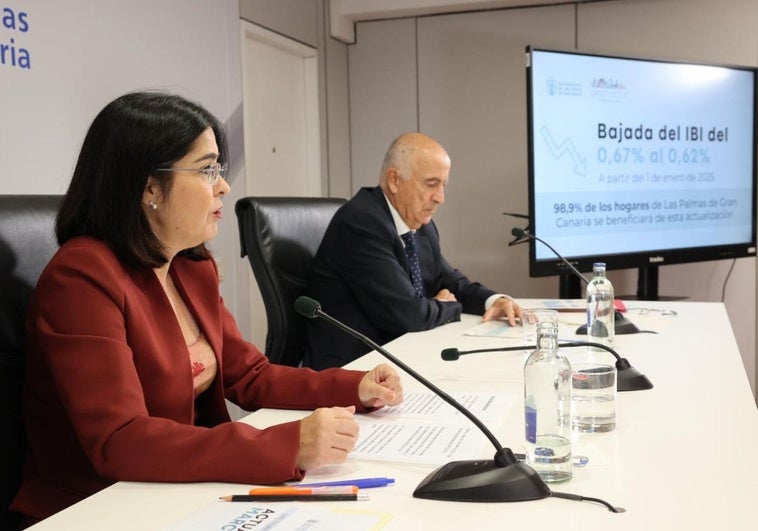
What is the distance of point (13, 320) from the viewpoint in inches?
52.9

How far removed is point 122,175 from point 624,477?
95 cm

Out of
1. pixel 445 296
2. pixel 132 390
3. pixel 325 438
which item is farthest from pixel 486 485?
pixel 445 296

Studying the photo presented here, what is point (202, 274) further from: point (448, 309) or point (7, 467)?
point (448, 309)

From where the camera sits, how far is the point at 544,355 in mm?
1120

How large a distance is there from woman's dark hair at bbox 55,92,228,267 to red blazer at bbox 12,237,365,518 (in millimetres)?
44

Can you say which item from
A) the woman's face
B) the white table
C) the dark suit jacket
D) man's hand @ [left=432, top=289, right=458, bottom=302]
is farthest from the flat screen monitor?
the woman's face

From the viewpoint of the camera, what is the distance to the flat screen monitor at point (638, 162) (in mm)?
3574

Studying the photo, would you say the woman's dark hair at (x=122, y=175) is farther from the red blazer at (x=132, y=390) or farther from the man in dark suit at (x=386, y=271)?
the man in dark suit at (x=386, y=271)

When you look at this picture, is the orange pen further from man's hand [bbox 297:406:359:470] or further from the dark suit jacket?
the dark suit jacket

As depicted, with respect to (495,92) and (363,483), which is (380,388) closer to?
(363,483)

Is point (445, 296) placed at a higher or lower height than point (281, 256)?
lower

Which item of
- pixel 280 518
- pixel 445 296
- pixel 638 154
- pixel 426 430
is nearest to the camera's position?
pixel 280 518

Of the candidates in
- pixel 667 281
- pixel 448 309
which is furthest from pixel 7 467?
pixel 667 281

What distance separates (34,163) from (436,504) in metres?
2.16
